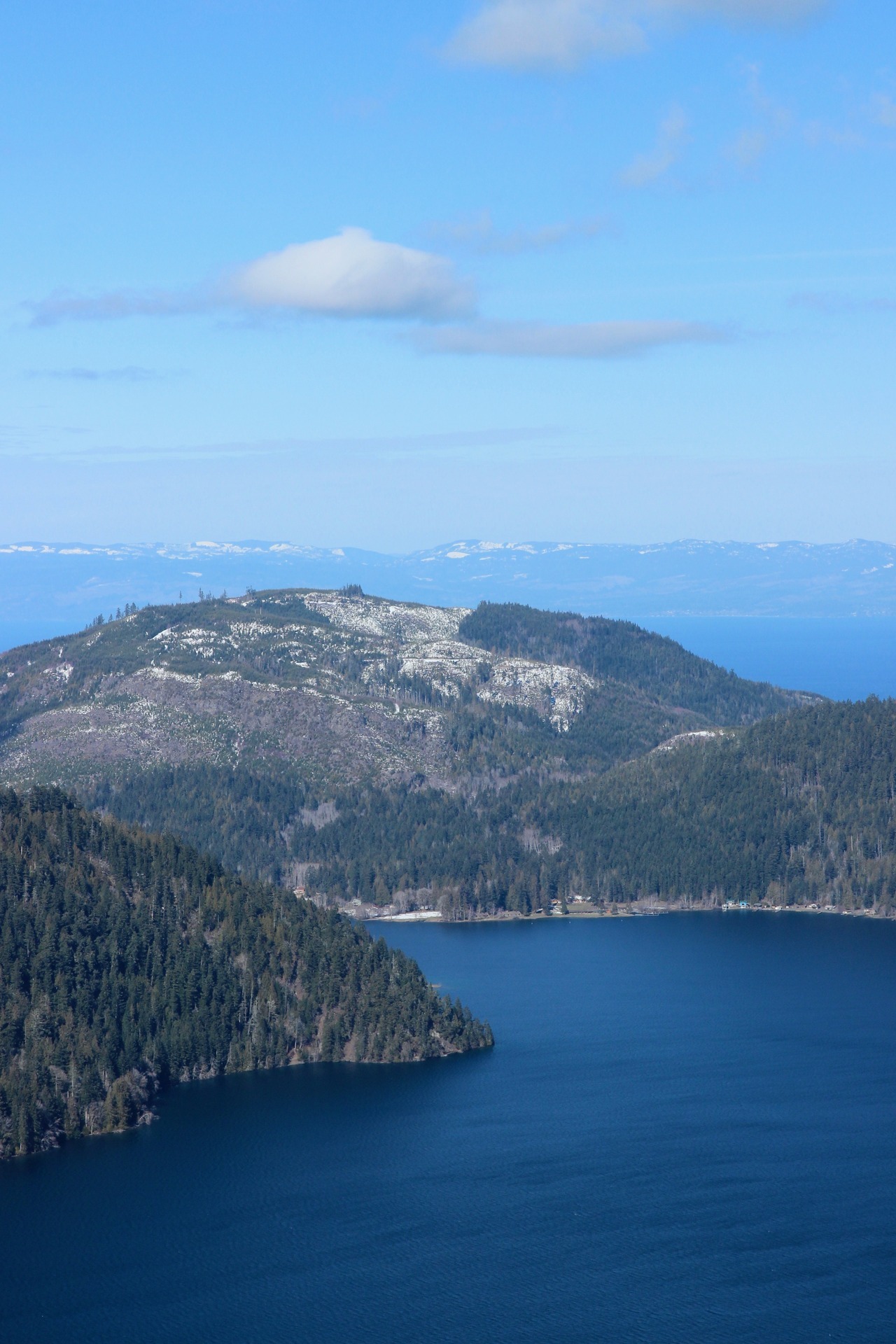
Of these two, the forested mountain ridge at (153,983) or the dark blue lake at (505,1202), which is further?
the forested mountain ridge at (153,983)

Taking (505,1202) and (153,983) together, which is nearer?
(505,1202)

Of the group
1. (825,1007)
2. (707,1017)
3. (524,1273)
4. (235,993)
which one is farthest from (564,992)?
(524,1273)

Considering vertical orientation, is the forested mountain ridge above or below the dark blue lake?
above

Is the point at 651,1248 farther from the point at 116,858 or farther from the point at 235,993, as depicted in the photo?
the point at 116,858

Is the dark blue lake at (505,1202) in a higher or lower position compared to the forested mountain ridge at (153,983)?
lower

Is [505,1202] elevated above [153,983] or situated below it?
below
